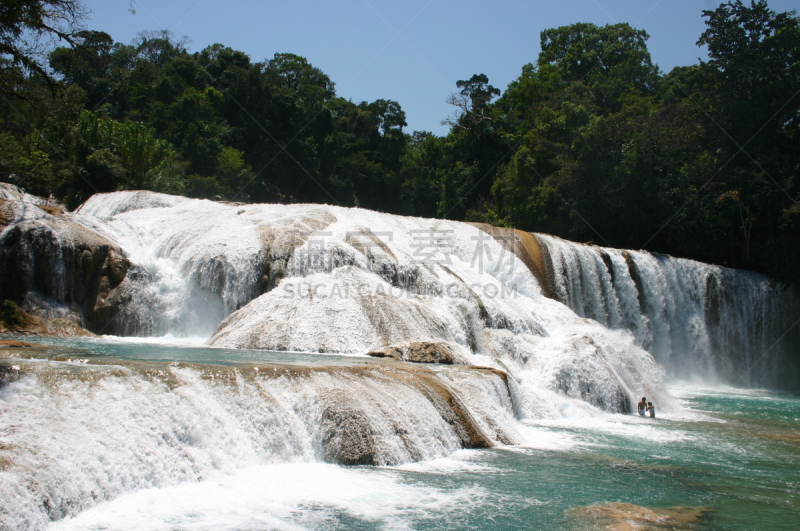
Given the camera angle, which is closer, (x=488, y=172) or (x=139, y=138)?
(x=139, y=138)

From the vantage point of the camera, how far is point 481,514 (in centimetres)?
608

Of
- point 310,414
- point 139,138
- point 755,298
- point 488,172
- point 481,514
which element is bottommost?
point 481,514

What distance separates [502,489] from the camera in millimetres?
6906

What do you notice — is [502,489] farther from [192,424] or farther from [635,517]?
[192,424]

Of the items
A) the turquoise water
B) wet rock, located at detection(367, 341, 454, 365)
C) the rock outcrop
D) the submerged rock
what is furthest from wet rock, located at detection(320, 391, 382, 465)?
the rock outcrop

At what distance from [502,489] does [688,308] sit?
17713 mm

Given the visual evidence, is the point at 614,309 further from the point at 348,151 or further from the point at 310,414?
the point at 348,151

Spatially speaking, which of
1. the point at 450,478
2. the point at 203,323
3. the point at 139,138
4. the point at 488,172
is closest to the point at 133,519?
the point at 450,478

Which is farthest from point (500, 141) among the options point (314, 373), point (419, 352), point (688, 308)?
point (314, 373)

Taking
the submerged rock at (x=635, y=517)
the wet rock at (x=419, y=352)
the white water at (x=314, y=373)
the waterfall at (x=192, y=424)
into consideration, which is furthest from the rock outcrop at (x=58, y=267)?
the submerged rock at (x=635, y=517)

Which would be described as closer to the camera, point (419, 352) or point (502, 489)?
point (502, 489)

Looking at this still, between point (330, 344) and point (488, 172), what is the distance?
1150 inches

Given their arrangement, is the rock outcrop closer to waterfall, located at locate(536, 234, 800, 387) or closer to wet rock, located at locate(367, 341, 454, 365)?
wet rock, located at locate(367, 341, 454, 365)

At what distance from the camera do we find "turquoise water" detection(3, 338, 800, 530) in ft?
18.5
